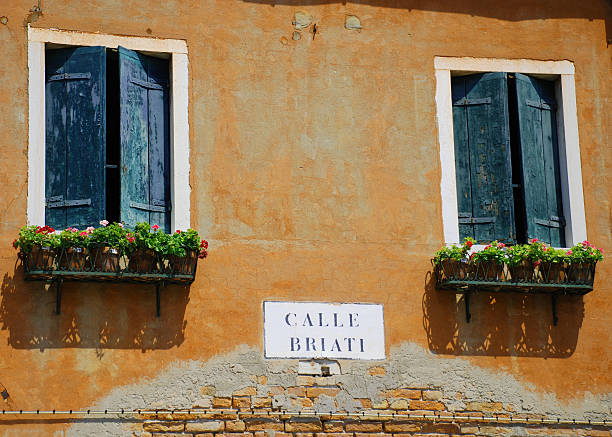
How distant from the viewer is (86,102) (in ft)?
35.0

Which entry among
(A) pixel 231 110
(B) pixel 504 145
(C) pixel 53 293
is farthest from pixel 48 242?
Answer: (B) pixel 504 145

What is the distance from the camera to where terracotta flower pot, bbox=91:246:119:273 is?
1009 cm

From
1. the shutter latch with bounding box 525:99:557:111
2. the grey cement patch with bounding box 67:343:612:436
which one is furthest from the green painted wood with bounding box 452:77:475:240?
the grey cement patch with bounding box 67:343:612:436

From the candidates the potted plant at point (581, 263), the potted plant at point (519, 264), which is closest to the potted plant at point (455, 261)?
the potted plant at point (519, 264)

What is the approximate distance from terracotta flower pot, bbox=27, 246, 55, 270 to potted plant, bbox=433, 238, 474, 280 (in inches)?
120

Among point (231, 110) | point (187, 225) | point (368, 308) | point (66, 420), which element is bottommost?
point (66, 420)

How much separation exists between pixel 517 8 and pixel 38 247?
4706 millimetres

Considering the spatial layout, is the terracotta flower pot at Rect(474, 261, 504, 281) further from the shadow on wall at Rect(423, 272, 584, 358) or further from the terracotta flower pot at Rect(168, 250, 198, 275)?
the terracotta flower pot at Rect(168, 250, 198, 275)

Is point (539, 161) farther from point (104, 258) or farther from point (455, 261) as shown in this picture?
point (104, 258)

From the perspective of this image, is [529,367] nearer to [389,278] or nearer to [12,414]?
[389,278]

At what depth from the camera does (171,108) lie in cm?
1094

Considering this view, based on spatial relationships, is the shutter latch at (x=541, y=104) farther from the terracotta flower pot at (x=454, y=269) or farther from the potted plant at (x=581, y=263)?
the terracotta flower pot at (x=454, y=269)

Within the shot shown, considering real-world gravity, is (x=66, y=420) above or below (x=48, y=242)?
below

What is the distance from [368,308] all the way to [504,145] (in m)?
1.85
